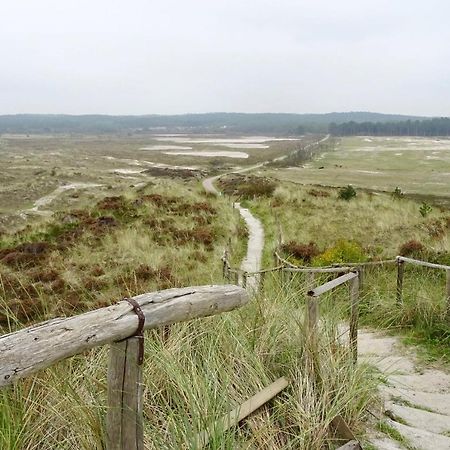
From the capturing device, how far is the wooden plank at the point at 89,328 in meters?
1.91

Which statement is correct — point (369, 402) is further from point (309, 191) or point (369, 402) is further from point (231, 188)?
point (231, 188)

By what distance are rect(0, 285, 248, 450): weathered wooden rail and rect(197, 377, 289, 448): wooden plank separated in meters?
0.36

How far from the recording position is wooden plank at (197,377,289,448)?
109 inches

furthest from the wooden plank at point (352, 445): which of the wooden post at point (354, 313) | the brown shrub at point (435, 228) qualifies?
the brown shrub at point (435, 228)

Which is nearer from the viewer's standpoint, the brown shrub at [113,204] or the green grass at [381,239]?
the green grass at [381,239]

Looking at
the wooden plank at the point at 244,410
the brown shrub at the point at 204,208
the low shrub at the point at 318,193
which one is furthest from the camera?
the low shrub at the point at 318,193

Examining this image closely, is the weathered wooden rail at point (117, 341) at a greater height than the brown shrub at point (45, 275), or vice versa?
the weathered wooden rail at point (117, 341)

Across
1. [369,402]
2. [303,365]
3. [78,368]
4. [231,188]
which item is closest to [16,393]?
[78,368]

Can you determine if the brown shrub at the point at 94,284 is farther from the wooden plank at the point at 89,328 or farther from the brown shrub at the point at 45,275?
the wooden plank at the point at 89,328

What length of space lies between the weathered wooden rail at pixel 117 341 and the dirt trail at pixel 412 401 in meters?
1.77

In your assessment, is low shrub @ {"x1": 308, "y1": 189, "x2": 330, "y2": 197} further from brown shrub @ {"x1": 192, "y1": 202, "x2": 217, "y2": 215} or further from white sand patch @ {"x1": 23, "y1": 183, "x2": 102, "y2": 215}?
white sand patch @ {"x1": 23, "y1": 183, "x2": 102, "y2": 215}

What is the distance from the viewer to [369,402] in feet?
13.1

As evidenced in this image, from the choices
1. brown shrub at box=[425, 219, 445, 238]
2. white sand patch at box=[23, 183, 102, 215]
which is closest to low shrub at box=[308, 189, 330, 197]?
brown shrub at box=[425, 219, 445, 238]

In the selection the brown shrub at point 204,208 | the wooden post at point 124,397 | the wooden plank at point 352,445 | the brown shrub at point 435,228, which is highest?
the wooden post at point 124,397
